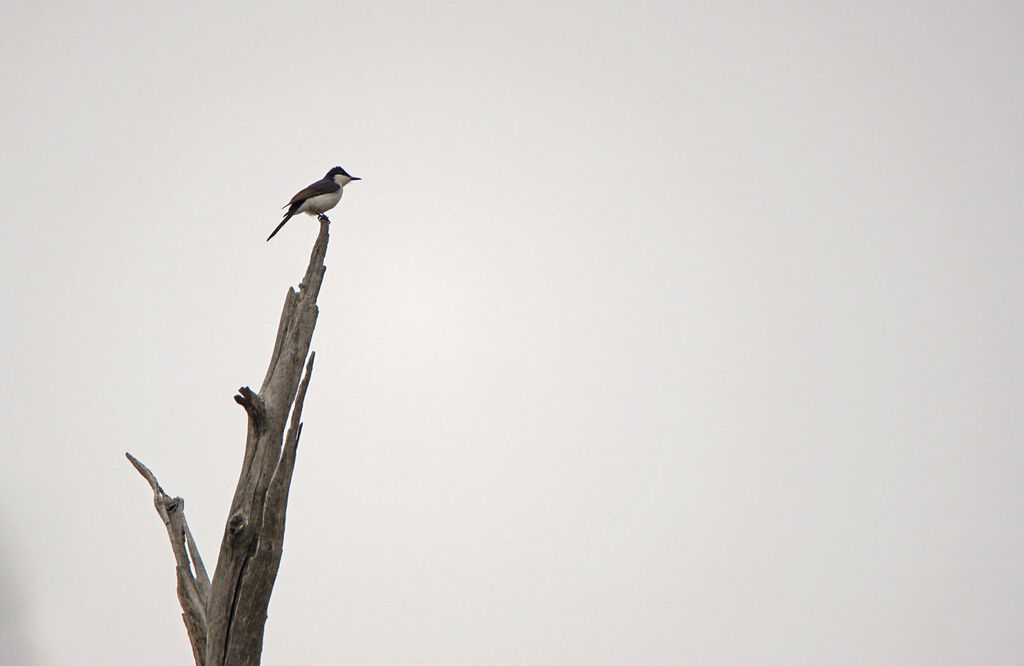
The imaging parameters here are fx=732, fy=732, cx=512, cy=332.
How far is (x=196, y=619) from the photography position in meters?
3.98

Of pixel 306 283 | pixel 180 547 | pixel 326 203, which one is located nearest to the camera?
pixel 180 547

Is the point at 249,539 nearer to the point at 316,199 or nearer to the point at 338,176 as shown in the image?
the point at 316,199

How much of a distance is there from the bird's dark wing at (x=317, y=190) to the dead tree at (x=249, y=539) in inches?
63.9

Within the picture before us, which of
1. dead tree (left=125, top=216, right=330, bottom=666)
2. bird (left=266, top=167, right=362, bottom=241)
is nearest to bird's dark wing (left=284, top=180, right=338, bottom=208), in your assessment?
bird (left=266, top=167, right=362, bottom=241)

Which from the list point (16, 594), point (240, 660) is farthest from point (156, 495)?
point (16, 594)

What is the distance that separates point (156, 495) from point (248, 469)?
28.9 inches

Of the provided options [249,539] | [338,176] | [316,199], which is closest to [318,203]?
[316,199]

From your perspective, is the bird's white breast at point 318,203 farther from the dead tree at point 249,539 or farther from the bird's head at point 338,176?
the dead tree at point 249,539

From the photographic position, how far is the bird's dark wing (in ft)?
17.9

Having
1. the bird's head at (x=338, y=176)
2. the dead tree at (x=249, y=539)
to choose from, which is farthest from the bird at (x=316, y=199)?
the dead tree at (x=249, y=539)

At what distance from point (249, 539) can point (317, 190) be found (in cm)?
271

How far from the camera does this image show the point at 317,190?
5492 millimetres

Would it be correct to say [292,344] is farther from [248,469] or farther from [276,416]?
[248,469]

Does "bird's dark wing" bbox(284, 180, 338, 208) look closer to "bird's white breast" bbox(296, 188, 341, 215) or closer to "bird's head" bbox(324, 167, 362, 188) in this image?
"bird's white breast" bbox(296, 188, 341, 215)
